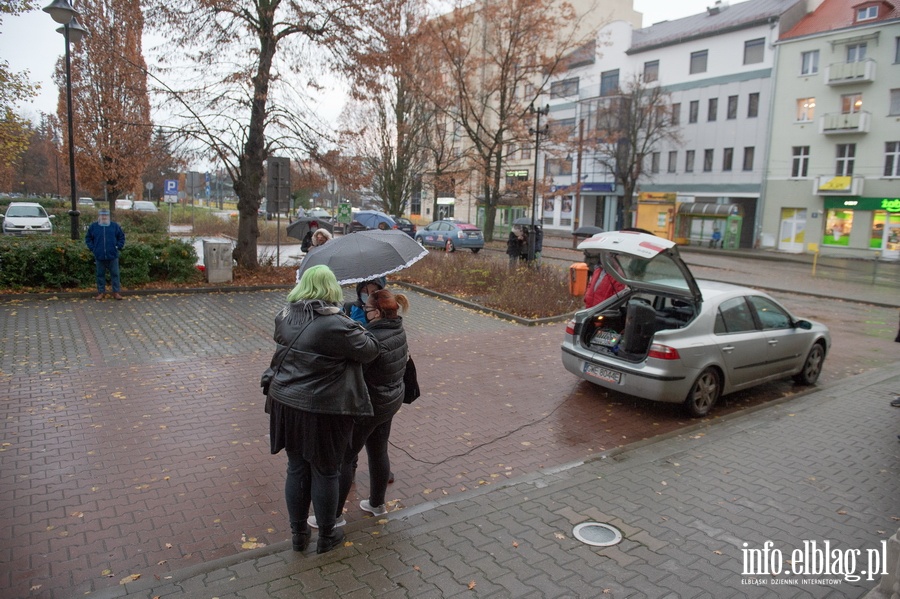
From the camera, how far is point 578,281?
557 inches

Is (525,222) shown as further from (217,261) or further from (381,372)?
(381,372)

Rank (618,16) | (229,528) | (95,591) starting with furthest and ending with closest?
1. (618,16)
2. (229,528)
3. (95,591)

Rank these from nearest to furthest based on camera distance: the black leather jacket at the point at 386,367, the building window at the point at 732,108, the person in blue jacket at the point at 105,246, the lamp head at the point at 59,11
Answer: the black leather jacket at the point at 386,367
the person in blue jacket at the point at 105,246
the lamp head at the point at 59,11
the building window at the point at 732,108

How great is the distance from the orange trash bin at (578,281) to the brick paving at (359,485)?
5398mm

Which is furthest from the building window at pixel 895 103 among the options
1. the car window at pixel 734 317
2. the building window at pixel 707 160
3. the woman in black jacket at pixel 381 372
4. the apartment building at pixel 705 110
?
the woman in black jacket at pixel 381 372

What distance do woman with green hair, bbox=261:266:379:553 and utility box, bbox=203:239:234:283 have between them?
39.1 ft

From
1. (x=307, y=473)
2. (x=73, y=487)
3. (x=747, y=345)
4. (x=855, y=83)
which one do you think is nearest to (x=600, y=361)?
(x=747, y=345)

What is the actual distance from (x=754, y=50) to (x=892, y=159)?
11.6 m

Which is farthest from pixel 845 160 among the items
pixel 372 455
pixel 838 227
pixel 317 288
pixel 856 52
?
pixel 317 288

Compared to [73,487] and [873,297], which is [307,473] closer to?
[73,487]

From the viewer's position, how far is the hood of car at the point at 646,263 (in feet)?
21.7

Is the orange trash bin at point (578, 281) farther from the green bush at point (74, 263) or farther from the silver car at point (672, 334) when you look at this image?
the green bush at point (74, 263)

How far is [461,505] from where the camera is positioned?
4.61 m

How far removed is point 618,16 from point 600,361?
59.0 m
